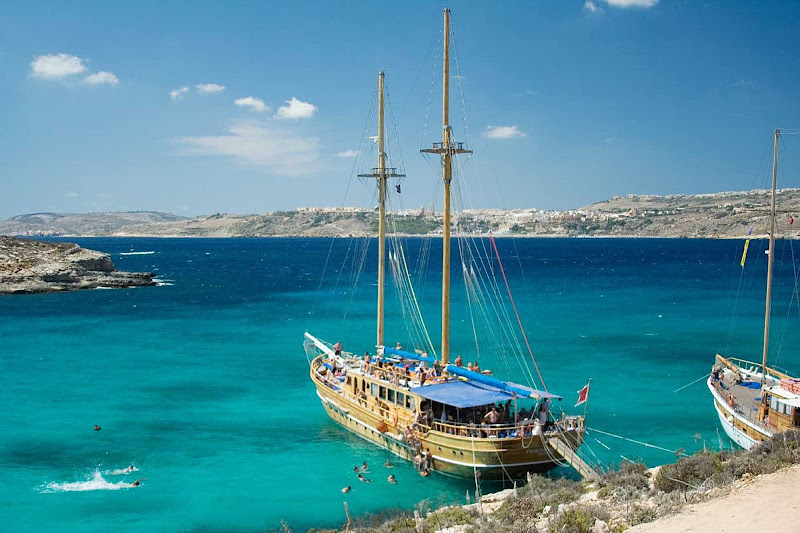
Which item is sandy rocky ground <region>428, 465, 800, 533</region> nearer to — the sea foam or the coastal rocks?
the sea foam

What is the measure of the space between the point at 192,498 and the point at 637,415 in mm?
20026

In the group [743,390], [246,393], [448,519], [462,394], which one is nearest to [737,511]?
[448,519]

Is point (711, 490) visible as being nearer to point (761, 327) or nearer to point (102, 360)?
point (102, 360)

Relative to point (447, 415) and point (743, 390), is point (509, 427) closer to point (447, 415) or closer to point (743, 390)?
point (447, 415)

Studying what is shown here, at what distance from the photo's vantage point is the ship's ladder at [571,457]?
21.0 metres

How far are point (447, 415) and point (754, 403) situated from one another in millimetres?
13171

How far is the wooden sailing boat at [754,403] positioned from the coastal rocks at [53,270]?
7949 centimetres

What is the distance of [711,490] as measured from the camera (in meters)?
15.8

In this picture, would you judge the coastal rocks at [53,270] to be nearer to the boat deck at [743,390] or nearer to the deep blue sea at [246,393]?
the deep blue sea at [246,393]

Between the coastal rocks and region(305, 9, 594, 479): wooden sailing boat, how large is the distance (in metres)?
68.8

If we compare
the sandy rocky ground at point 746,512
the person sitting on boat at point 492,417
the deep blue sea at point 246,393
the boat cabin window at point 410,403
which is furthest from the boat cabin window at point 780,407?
the boat cabin window at point 410,403

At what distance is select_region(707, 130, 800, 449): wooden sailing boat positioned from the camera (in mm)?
23438

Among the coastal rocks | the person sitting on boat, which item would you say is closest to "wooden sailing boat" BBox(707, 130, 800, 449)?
the person sitting on boat

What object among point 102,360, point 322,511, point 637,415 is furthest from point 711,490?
point 102,360
